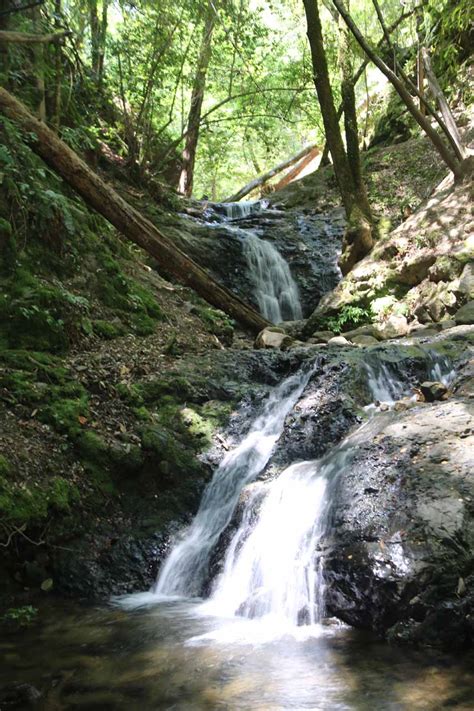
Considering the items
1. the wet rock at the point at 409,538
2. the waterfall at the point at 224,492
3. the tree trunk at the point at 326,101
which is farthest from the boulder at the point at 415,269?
the wet rock at the point at 409,538

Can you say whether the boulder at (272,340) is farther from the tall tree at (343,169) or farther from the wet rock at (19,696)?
the wet rock at (19,696)

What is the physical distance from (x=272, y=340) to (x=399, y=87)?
557 centimetres

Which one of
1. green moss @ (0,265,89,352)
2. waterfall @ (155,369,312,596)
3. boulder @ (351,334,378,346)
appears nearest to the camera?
waterfall @ (155,369,312,596)

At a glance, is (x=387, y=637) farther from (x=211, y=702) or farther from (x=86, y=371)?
(x=86, y=371)

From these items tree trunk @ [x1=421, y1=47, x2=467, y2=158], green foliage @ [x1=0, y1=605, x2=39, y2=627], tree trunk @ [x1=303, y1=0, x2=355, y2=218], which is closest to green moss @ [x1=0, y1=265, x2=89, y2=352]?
green foliage @ [x1=0, y1=605, x2=39, y2=627]

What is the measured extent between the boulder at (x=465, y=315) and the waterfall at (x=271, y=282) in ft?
14.0

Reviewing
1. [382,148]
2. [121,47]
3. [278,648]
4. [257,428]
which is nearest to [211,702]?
[278,648]

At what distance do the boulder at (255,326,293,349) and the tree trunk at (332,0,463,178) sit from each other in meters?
5.18

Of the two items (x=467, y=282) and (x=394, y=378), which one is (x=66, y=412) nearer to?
(x=394, y=378)

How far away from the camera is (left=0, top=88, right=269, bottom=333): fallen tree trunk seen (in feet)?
26.0

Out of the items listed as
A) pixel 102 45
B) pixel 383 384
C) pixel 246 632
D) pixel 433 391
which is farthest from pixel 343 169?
pixel 246 632

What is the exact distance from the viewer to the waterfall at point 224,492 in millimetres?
5055

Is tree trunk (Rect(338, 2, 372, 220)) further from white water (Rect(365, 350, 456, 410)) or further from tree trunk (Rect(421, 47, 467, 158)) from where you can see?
white water (Rect(365, 350, 456, 410))

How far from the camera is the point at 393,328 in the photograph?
366 inches
